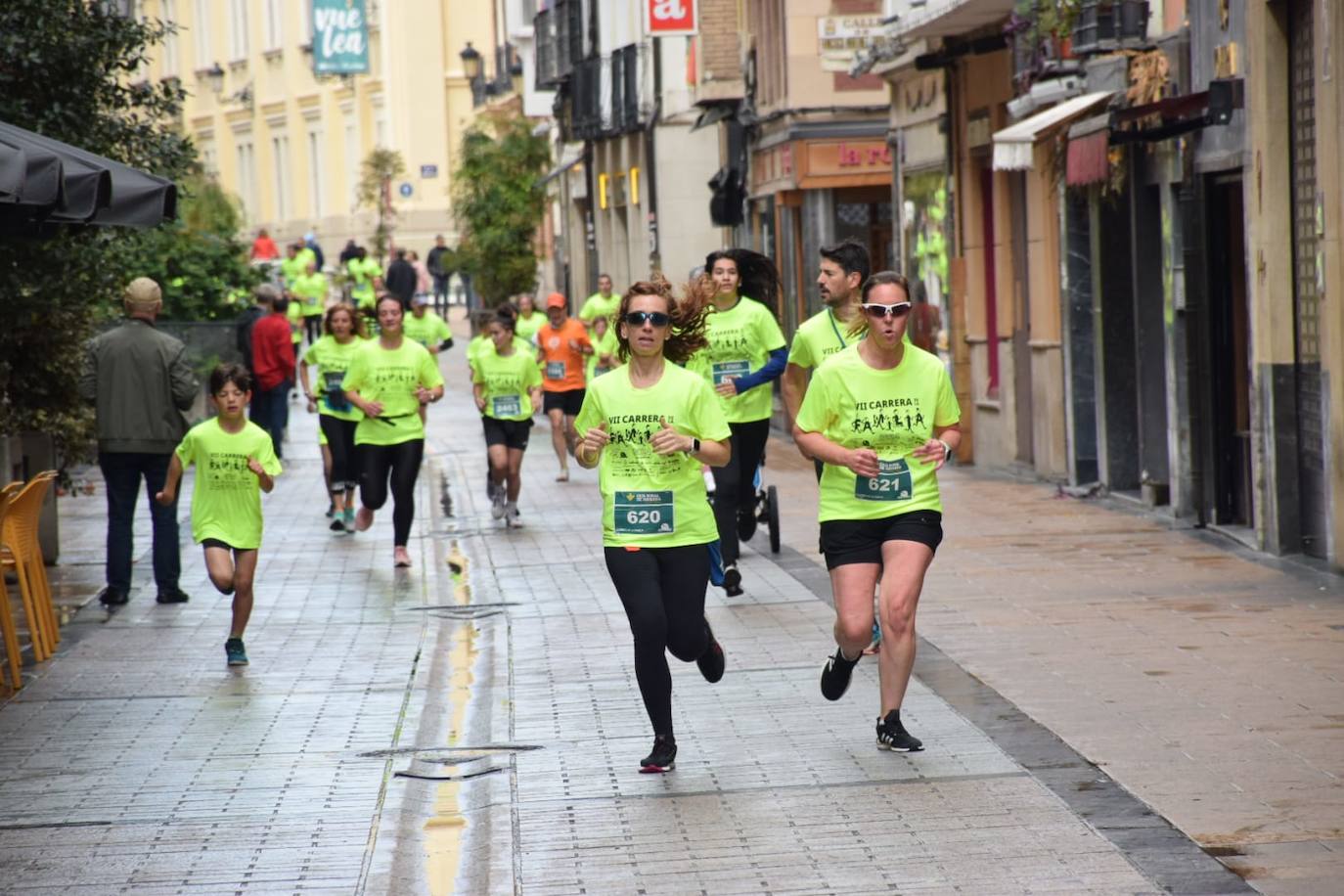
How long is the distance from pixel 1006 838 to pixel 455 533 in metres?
10.9

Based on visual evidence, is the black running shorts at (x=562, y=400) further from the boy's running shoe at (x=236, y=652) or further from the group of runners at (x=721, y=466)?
the group of runners at (x=721, y=466)

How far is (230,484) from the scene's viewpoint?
1148cm

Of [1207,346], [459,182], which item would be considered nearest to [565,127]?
[459,182]

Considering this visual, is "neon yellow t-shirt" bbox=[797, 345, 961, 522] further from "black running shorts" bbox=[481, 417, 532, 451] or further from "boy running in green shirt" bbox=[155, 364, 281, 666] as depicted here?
"black running shorts" bbox=[481, 417, 532, 451]

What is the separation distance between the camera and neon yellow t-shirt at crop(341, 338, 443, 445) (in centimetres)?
1541

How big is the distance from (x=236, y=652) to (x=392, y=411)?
4.38 metres

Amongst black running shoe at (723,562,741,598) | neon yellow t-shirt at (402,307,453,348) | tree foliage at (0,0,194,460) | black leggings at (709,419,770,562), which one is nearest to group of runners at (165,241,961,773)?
black running shoe at (723,562,741,598)

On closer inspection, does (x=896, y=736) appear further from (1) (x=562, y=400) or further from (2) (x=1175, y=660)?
(1) (x=562, y=400)

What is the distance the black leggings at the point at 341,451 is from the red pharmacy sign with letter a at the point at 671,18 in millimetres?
14323

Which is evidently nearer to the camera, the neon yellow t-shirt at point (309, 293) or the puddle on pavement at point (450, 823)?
the puddle on pavement at point (450, 823)

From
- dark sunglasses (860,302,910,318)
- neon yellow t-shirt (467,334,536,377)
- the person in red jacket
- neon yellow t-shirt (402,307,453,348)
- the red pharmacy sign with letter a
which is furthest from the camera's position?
the red pharmacy sign with letter a

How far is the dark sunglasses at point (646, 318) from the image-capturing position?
324 inches

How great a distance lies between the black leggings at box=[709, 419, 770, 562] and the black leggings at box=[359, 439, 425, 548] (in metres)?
2.57

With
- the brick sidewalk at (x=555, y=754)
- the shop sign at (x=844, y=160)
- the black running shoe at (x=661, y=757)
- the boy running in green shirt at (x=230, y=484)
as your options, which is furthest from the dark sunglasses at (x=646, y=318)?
the shop sign at (x=844, y=160)
